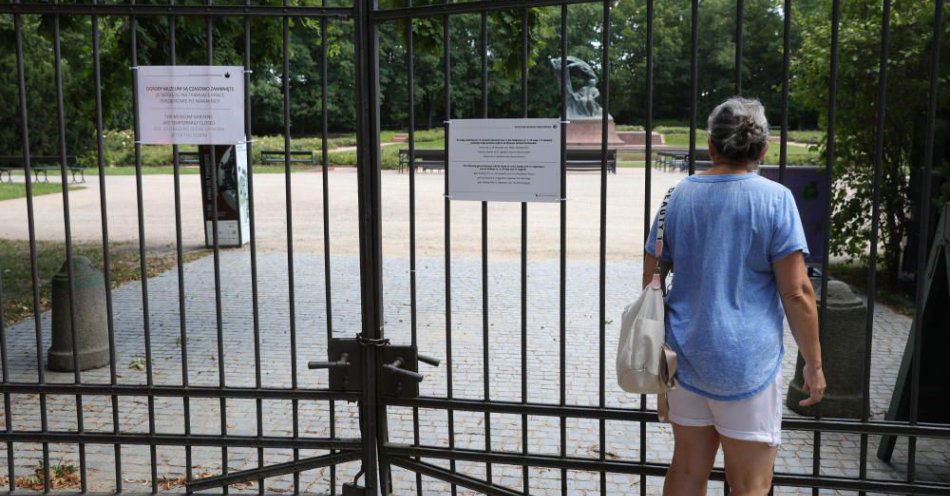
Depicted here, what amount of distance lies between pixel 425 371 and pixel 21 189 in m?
21.5

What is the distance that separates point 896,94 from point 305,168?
27.7 meters

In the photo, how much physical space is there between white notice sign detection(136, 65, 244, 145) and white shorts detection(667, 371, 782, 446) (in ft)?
7.68

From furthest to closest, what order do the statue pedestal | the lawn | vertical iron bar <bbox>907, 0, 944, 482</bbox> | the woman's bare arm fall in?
the statue pedestal → the lawn → vertical iron bar <bbox>907, 0, 944, 482</bbox> → the woman's bare arm

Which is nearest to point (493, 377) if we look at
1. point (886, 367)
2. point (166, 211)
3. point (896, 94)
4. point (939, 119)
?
point (886, 367)

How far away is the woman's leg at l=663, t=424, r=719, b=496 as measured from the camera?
3084 mm

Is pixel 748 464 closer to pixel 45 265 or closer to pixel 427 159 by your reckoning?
pixel 45 265

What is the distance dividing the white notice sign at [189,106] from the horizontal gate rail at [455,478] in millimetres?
1711

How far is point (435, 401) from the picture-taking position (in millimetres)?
4109

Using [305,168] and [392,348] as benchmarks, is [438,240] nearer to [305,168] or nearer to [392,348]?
[392,348]

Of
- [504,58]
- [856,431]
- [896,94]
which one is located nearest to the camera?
[856,431]

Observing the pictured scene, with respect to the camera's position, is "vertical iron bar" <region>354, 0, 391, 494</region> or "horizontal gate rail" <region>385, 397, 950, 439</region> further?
"vertical iron bar" <region>354, 0, 391, 494</region>

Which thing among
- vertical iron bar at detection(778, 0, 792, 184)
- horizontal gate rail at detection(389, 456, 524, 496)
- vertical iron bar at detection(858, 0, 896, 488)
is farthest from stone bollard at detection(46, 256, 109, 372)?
vertical iron bar at detection(858, 0, 896, 488)

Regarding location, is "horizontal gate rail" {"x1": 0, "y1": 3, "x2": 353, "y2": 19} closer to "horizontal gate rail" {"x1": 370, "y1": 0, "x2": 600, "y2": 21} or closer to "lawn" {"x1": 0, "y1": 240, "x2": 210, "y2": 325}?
"horizontal gate rail" {"x1": 370, "y1": 0, "x2": 600, "y2": 21}

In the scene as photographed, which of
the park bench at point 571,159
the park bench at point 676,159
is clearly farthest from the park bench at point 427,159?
the park bench at point 676,159
